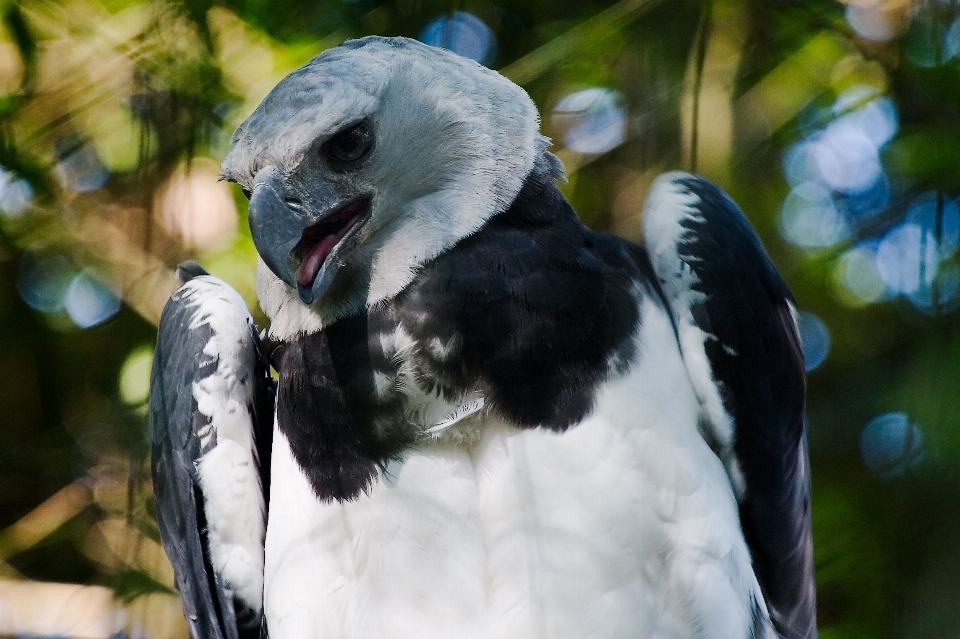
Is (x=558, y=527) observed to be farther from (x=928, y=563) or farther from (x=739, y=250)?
(x=928, y=563)

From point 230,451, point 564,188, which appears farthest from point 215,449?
point 564,188

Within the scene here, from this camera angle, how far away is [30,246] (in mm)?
2115

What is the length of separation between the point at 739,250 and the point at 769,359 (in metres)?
0.18

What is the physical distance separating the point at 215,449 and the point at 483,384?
0.53 m

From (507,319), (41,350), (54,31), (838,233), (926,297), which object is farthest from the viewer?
(41,350)

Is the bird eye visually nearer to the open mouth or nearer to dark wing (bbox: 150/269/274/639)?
the open mouth

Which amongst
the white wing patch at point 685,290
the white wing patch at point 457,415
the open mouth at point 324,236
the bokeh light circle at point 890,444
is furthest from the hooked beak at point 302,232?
the bokeh light circle at point 890,444

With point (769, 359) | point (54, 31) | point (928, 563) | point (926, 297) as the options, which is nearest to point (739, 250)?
point (769, 359)

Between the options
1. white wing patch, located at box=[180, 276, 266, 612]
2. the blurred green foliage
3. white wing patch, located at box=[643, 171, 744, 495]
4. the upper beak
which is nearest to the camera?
the upper beak

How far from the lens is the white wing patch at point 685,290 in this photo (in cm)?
137

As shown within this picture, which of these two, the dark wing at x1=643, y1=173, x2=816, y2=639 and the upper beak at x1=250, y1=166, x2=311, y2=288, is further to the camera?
the dark wing at x1=643, y1=173, x2=816, y2=639

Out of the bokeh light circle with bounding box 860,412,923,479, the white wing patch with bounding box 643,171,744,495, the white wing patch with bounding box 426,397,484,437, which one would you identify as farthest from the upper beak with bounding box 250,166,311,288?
the bokeh light circle with bounding box 860,412,923,479

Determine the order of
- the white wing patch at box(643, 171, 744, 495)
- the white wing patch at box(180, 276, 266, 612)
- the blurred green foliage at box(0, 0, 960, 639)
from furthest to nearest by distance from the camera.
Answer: the blurred green foliage at box(0, 0, 960, 639) → the white wing patch at box(180, 276, 266, 612) → the white wing patch at box(643, 171, 744, 495)

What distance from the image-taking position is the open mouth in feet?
4.18
